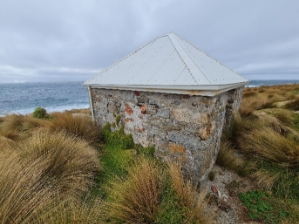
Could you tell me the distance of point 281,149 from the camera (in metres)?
3.36

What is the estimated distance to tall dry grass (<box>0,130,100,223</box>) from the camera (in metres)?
1.68

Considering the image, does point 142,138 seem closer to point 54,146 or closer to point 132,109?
point 132,109

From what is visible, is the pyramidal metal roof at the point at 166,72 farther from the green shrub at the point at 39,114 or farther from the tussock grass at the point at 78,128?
the green shrub at the point at 39,114

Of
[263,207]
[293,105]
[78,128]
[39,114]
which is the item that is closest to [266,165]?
[263,207]

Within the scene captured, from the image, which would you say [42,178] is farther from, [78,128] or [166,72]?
[166,72]

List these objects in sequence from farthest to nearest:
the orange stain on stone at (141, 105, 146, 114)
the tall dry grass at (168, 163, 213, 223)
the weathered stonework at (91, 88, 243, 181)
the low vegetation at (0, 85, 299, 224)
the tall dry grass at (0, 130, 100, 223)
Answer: the orange stain on stone at (141, 105, 146, 114)
the weathered stonework at (91, 88, 243, 181)
the tall dry grass at (168, 163, 213, 223)
the low vegetation at (0, 85, 299, 224)
the tall dry grass at (0, 130, 100, 223)

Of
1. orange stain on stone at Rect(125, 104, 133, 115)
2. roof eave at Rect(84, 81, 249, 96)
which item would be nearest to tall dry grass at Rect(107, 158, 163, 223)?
roof eave at Rect(84, 81, 249, 96)

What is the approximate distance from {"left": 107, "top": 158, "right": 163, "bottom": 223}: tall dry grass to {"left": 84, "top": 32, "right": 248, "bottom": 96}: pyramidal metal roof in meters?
1.52

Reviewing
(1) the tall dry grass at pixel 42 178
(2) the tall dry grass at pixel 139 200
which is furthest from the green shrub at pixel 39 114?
(2) the tall dry grass at pixel 139 200

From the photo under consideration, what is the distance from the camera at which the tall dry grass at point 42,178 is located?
5.51 feet

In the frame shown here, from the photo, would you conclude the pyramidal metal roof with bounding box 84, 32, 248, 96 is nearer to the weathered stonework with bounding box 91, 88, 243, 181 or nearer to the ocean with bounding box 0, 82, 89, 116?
the weathered stonework with bounding box 91, 88, 243, 181

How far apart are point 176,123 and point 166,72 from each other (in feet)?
3.43

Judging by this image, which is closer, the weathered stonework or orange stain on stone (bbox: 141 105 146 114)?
the weathered stonework

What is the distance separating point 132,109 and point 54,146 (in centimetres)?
182
